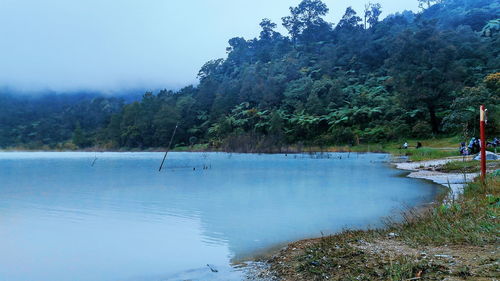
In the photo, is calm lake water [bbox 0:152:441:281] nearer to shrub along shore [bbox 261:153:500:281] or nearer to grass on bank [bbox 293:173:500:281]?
shrub along shore [bbox 261:153:500:281]

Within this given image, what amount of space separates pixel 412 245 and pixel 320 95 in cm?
4732

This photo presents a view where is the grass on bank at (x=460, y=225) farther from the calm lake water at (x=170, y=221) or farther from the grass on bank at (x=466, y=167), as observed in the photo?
the grass on bank at (x=466, y=167)

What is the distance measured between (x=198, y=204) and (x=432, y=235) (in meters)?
6.93

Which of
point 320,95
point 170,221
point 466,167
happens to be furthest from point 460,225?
point 320,95

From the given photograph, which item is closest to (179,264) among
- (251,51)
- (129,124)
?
(129,124)

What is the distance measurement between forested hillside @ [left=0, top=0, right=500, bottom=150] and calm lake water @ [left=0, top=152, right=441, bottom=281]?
4.96 metres

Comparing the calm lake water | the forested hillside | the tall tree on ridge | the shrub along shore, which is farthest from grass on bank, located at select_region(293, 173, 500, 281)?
the tall tree on ridge

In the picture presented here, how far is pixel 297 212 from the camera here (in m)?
8.98

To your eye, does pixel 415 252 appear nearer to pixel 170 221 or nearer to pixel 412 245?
pixel 412 245

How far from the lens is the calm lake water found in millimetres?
5293

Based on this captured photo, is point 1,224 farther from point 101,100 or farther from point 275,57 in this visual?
point 101,100

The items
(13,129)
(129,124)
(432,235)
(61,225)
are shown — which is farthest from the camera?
(13,129)

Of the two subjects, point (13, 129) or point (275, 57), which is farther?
point (13, 129)

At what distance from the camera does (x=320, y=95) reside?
1991 inches
